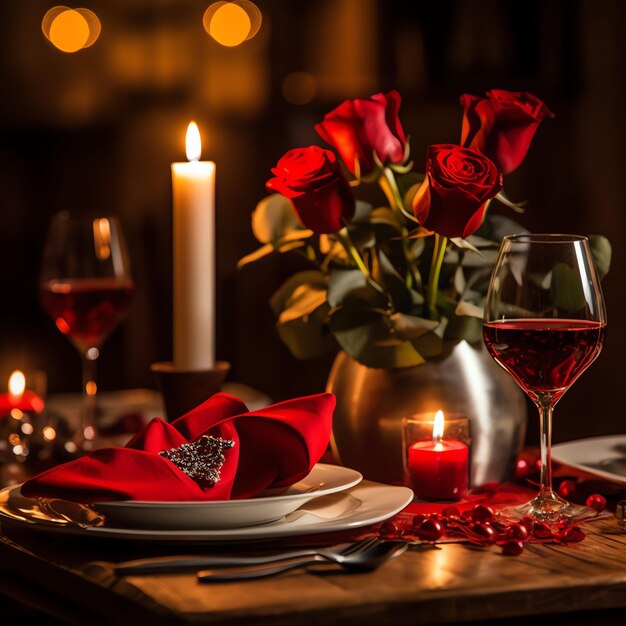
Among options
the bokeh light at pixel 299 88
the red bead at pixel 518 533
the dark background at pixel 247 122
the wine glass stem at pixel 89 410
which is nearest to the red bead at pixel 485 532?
the red bead at pixel 518 533

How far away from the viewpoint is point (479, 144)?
1.06 metres

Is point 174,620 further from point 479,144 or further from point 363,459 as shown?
point 479,144

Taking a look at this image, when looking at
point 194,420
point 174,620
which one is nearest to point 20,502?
point 194,420

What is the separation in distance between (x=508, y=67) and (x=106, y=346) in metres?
1.45

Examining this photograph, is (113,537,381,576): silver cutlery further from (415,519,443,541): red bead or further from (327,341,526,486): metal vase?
(327,341,526,486): metal vase

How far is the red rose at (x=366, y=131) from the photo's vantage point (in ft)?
3.57

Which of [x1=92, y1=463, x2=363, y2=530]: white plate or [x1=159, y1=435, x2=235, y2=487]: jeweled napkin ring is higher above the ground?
[x1=159, y1=435, x2=235, y2=487]: jeweled napkin ring

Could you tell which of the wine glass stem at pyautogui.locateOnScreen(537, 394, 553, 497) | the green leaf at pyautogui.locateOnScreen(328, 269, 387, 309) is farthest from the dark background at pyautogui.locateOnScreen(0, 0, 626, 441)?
the wine glass stem at pyautogui.locateOnScreen(537, 394, 553, 497)

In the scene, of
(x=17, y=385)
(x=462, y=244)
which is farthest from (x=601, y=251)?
(x=17, y=385)

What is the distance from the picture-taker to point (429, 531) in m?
0.87

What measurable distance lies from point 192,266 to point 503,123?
359 mm

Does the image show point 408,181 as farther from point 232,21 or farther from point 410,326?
point 232,21

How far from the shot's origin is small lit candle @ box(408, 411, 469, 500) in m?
1.03

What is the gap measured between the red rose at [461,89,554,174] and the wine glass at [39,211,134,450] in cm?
74
